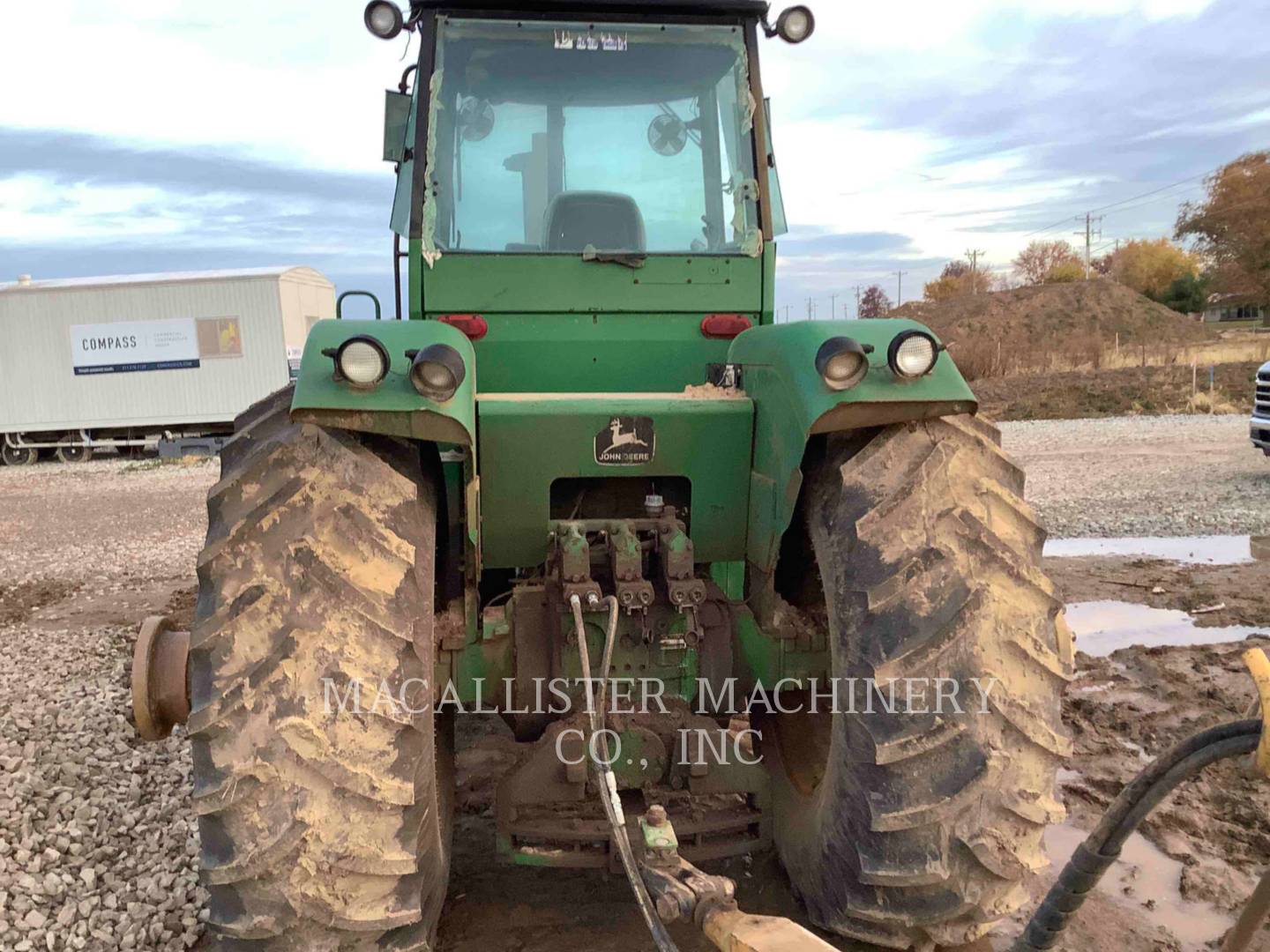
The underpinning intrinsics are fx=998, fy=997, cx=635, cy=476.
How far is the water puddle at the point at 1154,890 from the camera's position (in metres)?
3.26

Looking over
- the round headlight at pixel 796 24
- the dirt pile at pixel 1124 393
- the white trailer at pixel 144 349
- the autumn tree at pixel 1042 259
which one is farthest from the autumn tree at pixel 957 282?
the round headlight at pixel 796 24

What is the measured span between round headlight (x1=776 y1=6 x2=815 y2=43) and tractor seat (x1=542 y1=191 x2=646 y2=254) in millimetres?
882

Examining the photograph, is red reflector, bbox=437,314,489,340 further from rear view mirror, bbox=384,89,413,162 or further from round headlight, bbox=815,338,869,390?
round headlight, bbox=815,338,869,390

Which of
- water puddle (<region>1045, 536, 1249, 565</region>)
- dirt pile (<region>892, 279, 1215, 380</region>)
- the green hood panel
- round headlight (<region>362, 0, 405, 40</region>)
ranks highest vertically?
dirt pile (<region>892, 279, 1215, 380</region>)

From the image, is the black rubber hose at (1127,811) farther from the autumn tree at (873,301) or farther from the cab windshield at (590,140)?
the autumn tree at (873,301)

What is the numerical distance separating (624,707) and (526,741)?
0.38m

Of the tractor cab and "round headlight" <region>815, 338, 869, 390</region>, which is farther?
the tractor cab

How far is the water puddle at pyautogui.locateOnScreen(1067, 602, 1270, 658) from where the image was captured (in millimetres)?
6055

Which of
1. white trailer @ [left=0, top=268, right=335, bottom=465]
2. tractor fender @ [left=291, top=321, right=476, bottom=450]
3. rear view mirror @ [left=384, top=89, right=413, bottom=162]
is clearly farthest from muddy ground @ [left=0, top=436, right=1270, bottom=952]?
A: white trailer @ [left=0, top=268, right=335, bottom=465]

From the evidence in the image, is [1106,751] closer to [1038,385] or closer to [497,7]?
[497,7]

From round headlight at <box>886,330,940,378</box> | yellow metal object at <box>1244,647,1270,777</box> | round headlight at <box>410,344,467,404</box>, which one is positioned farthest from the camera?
round headlight at <box>886,330,940,378</box>

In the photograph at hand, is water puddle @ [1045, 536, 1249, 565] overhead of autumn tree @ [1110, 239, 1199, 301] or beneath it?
beneath

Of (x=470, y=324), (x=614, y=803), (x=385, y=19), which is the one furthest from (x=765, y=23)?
(x=614, y=803)

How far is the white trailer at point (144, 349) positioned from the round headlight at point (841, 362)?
20.6m
